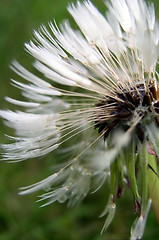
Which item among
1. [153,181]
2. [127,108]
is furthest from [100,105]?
[153,181]

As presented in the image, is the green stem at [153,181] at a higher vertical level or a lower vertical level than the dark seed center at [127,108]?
lower

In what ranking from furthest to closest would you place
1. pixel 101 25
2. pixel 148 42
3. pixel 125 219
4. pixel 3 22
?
1. pixel 3 22
2. pixel 125 219
3. pixel 101 25
4. pixel 148 42

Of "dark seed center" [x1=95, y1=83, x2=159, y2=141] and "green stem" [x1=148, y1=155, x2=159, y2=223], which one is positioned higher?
"dark seed center" [x1=95, y1=83, x2=159, y2=141]

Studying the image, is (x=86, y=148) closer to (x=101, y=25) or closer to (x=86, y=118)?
(x=86, y=118)

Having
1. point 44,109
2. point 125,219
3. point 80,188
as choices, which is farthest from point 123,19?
point 125,219

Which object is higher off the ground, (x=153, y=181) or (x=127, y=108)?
(x=127, y=108)

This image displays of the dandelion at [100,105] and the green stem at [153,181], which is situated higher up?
the dandelion at [100,105]

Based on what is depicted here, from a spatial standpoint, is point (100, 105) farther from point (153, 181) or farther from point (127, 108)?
point (153, 181)

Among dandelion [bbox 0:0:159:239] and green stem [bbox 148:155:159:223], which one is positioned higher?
dandelion [bbox 0:0:159:239]
